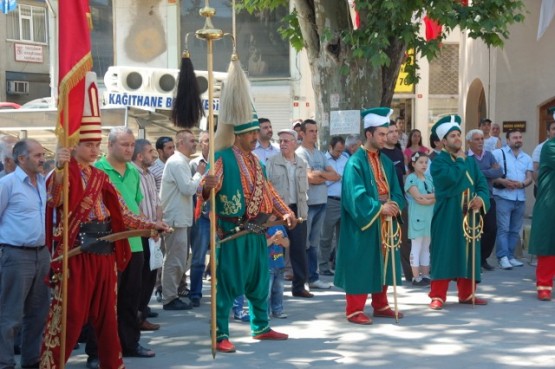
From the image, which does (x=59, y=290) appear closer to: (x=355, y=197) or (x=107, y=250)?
(x=107, y=250)

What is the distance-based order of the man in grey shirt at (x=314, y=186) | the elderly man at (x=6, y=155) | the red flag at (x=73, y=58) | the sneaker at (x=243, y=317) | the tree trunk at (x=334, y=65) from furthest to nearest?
the tree trunk at (x=334, y=65), the man in grey shirt at (x=314, y=186), the sneaker at (x=243, y=317), the elderly man at (x=6, y=155), the red flag at (x=73, y=58)

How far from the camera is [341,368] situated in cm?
670

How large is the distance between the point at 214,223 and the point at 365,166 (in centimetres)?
208

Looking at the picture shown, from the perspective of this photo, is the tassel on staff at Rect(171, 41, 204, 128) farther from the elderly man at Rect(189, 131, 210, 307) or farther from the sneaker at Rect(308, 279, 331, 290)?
the sneaker at Rect(308, 279, 331, 290)

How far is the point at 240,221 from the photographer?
7.20 m

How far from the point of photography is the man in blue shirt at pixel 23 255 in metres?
6.37

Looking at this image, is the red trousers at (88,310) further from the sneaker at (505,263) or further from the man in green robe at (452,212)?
the sneaker at (505,263)

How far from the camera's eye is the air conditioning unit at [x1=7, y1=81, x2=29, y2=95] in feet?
110

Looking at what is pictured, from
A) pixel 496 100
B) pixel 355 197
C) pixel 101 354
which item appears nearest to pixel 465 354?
pixel 355 197

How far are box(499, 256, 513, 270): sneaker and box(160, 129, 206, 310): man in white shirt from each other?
489 cm

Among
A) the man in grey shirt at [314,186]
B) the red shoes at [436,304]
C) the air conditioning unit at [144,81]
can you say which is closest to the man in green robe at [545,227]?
the red shoes at [436,304]

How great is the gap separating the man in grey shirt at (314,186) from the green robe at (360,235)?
1939 mm

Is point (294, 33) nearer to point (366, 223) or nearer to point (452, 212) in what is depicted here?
point (452, 212)

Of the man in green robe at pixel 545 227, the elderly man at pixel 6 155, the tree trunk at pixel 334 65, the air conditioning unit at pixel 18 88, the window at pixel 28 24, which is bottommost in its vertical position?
the man in green robe at pixel 545 227
